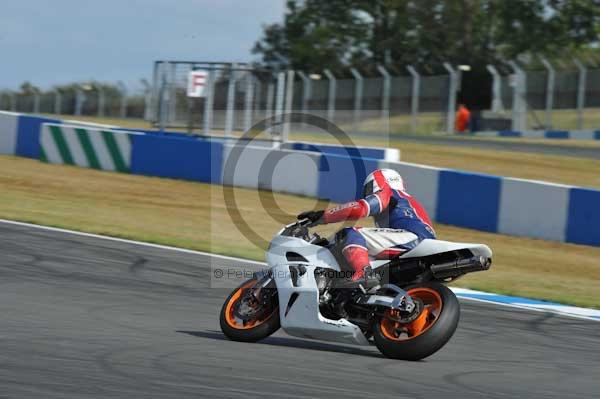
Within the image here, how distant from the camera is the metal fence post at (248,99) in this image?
75.5 ft

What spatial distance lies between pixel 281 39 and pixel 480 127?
29.1 meters

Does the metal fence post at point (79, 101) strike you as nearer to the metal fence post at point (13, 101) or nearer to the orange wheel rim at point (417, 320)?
the metal fence post at point (13, 101)

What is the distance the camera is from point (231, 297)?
7.73 meters

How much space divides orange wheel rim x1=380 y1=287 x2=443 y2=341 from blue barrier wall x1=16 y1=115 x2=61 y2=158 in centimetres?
1745

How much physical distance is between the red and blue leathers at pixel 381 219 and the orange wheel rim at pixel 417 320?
13.2 inches

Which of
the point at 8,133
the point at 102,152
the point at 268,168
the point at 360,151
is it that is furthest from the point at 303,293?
the point at 8,133

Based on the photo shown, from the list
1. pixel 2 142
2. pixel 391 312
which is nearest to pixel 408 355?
pixel 391 312

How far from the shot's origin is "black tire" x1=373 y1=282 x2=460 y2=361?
6.71 m

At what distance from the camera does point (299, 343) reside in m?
7.75

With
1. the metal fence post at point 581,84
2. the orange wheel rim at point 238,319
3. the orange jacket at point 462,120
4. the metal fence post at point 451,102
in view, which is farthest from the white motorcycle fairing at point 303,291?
the orange jacket at point 462,120

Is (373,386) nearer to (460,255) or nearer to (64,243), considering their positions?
(460,255)

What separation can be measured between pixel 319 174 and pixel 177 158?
3558 mm

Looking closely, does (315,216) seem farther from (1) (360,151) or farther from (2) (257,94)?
(2) (257,94)

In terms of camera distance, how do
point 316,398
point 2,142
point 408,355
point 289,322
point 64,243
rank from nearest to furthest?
1. point 316,398
2. point 408,355
3. point 289,322
4. point 64,243
5. point 2,142
